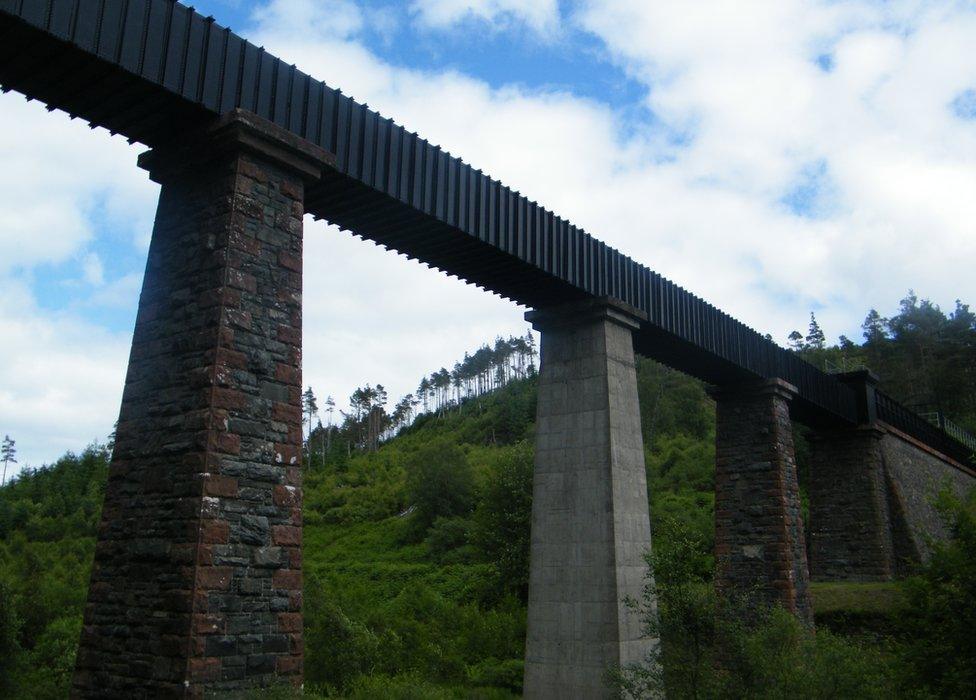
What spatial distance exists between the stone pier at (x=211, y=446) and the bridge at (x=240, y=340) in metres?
0.02

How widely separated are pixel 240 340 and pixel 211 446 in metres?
1.22

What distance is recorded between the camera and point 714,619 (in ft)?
35.5

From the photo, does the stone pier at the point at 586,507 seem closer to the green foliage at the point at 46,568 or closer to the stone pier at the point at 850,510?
the stone pier at the point at 850,510

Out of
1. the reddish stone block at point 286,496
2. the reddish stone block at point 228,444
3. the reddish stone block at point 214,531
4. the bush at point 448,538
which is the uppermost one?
the bush at point 448,538

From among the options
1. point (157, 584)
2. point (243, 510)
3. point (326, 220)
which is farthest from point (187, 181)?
point (157, 584)

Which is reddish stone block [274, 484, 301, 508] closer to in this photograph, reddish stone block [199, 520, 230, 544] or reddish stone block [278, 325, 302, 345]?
reddish stone block [199, 520, 230, 544]

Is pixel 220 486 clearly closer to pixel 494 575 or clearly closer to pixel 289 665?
pixel 289 665

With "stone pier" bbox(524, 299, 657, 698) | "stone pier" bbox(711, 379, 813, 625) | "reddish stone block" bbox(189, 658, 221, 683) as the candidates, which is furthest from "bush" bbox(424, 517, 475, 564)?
"reddish stone block" bbox(189, 658, 221, 683)

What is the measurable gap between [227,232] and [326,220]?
10.8ft

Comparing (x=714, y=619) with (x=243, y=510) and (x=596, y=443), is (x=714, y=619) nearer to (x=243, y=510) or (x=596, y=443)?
(x=596, y=443)

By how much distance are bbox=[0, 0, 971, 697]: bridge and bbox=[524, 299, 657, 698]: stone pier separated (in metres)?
0.04

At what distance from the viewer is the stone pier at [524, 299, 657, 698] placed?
13.7 metres

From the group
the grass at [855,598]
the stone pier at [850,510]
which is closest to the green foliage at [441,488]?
the stone pier at [850,510]

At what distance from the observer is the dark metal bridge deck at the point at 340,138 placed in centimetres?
819
